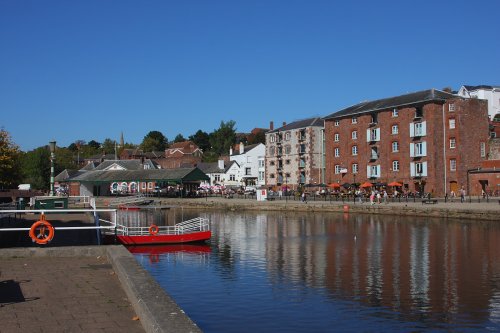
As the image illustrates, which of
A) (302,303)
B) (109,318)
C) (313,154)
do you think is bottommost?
(302,303)

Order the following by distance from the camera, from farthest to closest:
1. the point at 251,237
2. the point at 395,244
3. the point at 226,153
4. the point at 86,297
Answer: the point at 226,153 → the point at 251,237 → the point at 395,244 → the point at 86,297

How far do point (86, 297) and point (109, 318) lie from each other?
1.84 meters

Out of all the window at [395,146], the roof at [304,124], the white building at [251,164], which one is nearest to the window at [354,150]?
the window at [395,146]

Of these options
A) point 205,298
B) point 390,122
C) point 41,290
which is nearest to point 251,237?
point 205,298

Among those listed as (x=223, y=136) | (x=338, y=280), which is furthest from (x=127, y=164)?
(x=338, y=280)

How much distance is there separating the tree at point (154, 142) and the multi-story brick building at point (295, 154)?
87344mm

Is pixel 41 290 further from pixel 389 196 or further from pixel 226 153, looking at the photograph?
pixel 226 153

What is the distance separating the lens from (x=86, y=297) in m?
11.3

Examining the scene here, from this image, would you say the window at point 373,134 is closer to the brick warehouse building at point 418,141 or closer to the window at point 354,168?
the brick warehouse building at point 418,141

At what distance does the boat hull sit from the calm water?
1087 millimetres

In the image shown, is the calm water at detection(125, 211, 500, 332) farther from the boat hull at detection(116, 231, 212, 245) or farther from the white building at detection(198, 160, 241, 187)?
the white building at detection(198, 160, 241, 187)

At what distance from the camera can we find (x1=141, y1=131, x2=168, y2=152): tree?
604 ft

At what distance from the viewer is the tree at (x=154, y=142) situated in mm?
184125

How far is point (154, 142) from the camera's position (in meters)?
185
